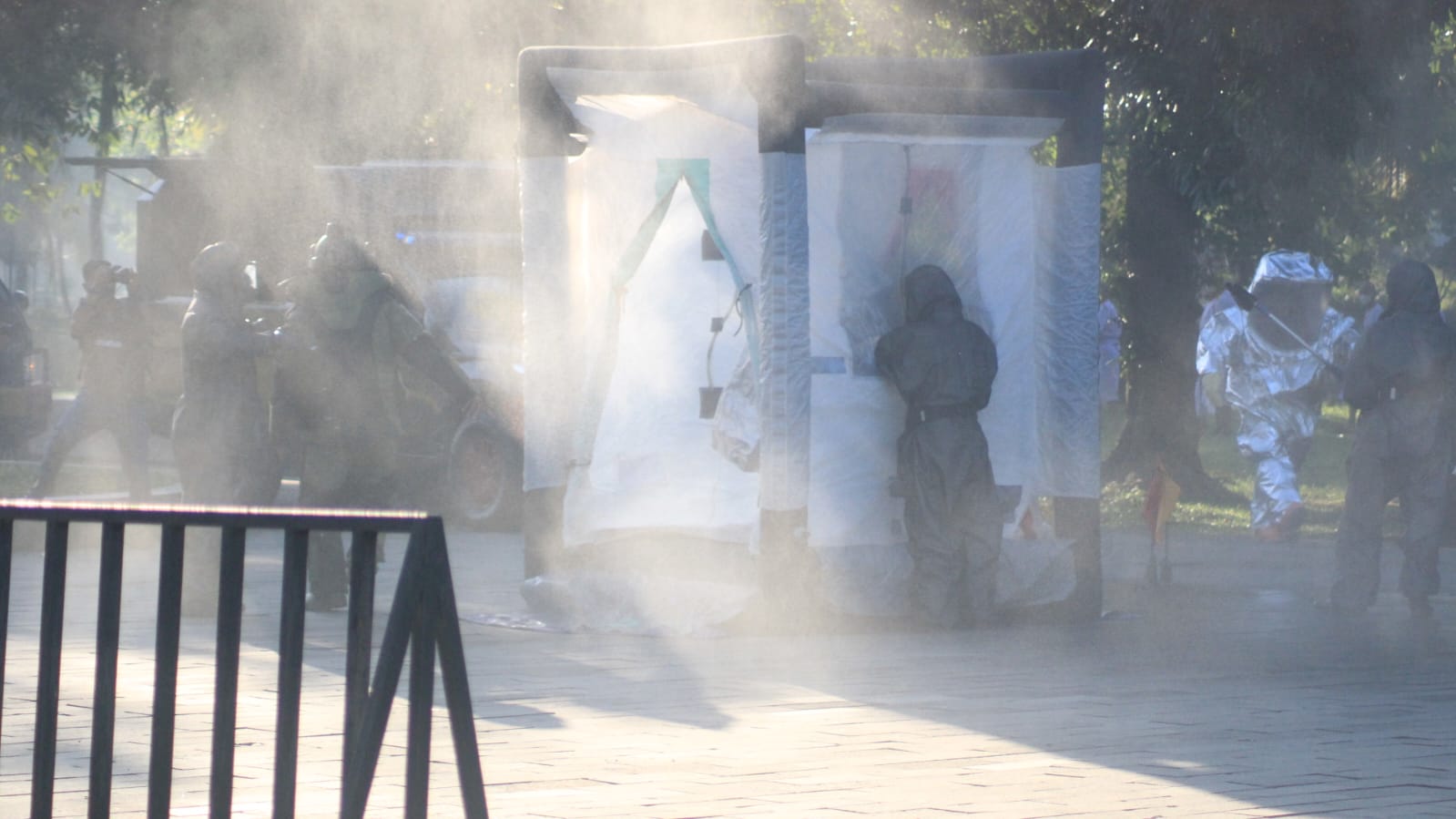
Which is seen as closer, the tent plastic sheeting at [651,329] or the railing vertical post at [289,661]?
the railing vertical post at [289,661]

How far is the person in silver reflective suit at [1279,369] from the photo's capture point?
14109 mm

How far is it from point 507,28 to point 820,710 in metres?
14.0

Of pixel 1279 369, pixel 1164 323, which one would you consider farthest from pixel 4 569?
pixel 1164 323

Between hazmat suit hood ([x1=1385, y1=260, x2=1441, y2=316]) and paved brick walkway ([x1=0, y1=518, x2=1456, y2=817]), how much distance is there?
63.1 inches

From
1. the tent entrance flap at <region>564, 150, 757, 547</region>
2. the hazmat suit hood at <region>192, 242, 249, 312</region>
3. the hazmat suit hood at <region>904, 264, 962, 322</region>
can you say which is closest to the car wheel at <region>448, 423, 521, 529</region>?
the tent entrance flap at <region>564, 150, 757, 547</region>

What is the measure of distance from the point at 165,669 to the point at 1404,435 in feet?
25.1

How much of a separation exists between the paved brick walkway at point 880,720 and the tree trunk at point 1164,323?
6.96 metres

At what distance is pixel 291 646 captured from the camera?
4039 millimetres

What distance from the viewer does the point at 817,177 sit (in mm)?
9578

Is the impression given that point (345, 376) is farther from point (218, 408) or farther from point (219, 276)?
point (219, 276)

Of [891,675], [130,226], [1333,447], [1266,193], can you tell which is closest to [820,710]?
[891,675]

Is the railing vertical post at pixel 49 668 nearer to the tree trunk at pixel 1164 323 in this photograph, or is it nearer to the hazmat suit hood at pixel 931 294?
the hazmat suit hood at pixel 931 294

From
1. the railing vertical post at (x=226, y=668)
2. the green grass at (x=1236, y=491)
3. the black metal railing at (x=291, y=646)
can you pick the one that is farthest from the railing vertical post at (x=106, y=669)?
the green grass at (x=1236, y=491)

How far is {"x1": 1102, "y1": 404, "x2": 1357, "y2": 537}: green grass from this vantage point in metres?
15.5
